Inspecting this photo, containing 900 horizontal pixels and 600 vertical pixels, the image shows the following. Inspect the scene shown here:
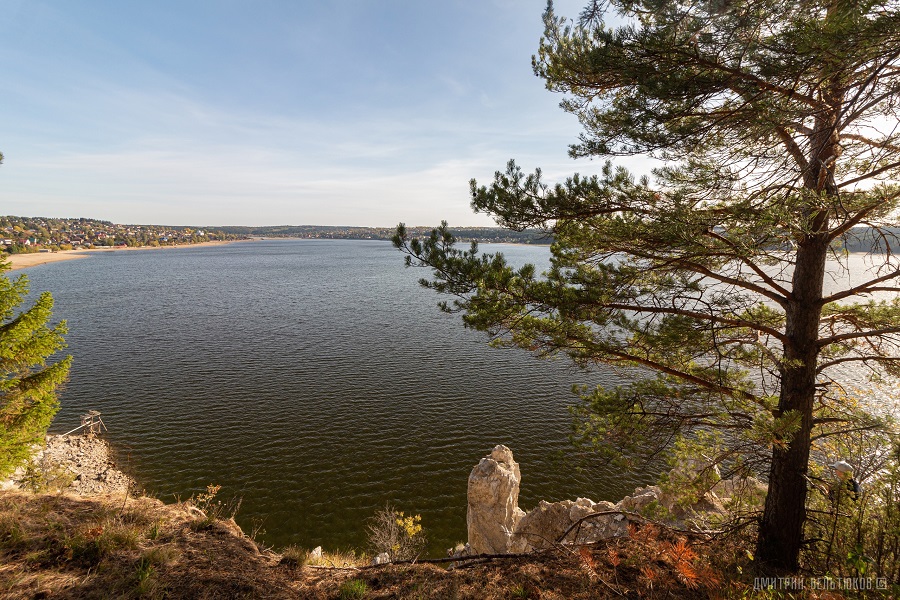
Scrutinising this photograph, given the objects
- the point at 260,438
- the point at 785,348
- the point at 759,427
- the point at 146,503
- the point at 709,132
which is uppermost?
the point at 709,132

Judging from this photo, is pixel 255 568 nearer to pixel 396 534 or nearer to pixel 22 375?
pixel 396 534

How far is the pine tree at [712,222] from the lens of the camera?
4332 mm

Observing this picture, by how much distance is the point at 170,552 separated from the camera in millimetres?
5055

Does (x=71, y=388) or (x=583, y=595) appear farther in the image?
(x=71, y=388)

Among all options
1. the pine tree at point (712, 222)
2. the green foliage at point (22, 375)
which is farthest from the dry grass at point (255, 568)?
the green foliage at point (22, 375)

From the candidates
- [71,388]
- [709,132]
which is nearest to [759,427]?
[709,132]

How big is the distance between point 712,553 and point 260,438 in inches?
661

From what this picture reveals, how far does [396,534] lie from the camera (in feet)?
35.5

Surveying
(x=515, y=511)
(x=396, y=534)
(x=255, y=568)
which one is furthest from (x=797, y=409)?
(x=396, y=534)

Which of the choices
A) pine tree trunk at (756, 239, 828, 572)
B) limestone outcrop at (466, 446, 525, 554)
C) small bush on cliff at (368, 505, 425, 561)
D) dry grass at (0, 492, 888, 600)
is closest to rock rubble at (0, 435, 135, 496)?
small bush on cliff at (368, 505, 425, 561)

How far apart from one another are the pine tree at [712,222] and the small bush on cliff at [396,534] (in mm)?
6994

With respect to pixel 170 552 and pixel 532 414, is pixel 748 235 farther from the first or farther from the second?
pixel 532 414

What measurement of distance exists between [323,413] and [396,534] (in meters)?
9.37

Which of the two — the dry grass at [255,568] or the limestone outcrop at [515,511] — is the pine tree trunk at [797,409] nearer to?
the dry grass at [255,568]
